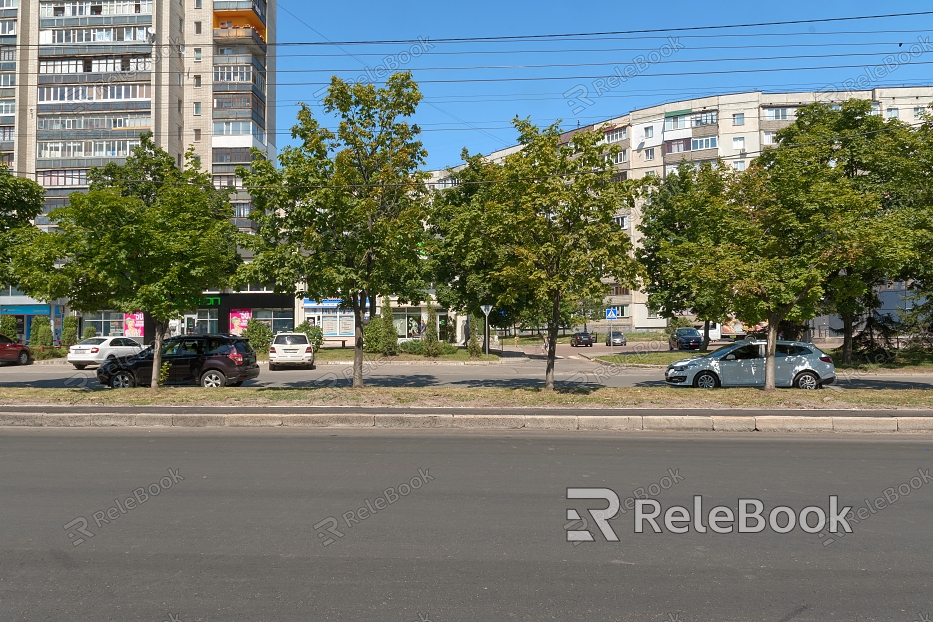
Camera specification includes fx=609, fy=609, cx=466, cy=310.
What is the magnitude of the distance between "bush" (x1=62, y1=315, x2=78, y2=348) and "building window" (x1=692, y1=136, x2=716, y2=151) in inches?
2187

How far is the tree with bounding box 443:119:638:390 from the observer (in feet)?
46.8

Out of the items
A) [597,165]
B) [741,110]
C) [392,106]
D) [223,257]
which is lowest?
[223,257]

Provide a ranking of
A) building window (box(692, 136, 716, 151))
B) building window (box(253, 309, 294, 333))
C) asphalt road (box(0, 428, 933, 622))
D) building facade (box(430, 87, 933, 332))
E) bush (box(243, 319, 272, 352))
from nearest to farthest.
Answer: asphalt road (box(0, 428, 933, 622)), bush (box(243, 319, 272, 352)), building window (box(253, 309, 294, 333)), building facade (box(430, 87, 933, 332)), building window (box(692, 136, 716, 151))

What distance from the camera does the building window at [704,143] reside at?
60.2 m

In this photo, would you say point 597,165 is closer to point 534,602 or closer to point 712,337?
point 534,602

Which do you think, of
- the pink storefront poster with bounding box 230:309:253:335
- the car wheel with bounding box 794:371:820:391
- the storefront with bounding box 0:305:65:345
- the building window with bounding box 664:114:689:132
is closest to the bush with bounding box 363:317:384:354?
the pink storefront poster with bounding box 230:309:253:335

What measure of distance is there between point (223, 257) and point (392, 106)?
6007mm

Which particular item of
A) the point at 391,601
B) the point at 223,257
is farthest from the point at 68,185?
the point at 391,601

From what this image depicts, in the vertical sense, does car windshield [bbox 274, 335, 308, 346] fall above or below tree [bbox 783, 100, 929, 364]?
below

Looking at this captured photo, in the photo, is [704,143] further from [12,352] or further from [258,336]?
[12,352]

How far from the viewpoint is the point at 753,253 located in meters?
15.0

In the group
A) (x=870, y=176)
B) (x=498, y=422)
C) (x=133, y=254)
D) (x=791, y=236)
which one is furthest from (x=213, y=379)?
(x=870, y=176)

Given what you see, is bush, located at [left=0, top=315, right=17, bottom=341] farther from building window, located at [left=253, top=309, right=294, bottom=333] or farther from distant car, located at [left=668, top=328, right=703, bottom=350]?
distant car, located at [left=668, top=328, right=703, bottom=350]

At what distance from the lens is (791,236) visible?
1468cm
